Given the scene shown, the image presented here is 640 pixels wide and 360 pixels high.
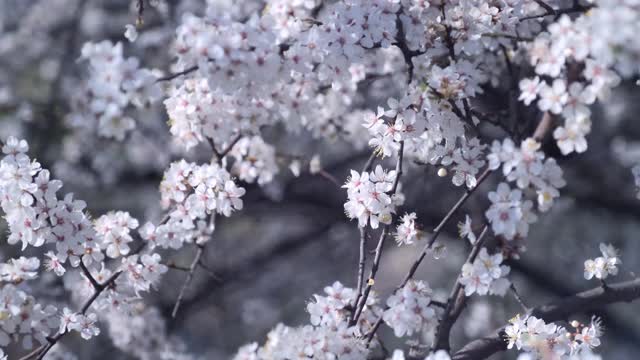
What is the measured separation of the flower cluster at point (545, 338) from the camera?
293 centimetres

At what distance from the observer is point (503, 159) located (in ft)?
8.60

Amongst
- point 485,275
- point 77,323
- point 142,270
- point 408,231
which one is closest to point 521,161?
point 485,275

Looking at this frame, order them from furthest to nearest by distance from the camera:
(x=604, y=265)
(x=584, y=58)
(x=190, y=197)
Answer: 1. (x=190, y=197)
2. (x=604, y=265)
3. (x=584, y=58)

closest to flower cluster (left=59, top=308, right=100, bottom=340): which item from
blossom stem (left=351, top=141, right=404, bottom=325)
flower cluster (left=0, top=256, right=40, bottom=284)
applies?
flower cluster (left=0, top=256, right=40, bottom=284)

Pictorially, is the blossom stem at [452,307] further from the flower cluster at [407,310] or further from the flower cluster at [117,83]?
the flower cluster at [117,83]

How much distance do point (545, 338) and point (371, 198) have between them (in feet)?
2.45

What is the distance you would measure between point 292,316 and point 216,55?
5.85 metres

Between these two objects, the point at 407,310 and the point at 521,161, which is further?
the point at 407,310

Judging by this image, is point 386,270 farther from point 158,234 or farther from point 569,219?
point 158,234

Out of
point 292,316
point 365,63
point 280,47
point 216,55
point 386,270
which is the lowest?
point 216,55

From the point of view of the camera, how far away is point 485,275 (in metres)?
2.96

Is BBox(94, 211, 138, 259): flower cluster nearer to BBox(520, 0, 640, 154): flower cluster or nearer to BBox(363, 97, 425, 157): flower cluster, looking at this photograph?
BBox(363, 97, 425, 157): flower cluster

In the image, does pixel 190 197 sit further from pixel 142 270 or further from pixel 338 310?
pixel 338 310

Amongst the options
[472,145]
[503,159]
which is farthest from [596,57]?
[472,145]
